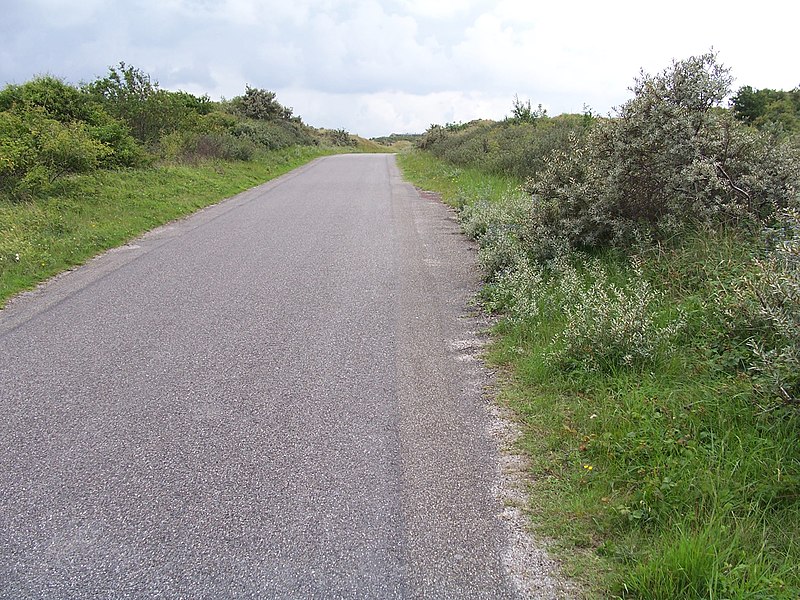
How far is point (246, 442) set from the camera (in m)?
3.62

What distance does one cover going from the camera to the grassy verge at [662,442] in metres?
2.46

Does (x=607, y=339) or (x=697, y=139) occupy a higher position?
(x=697, y=139)

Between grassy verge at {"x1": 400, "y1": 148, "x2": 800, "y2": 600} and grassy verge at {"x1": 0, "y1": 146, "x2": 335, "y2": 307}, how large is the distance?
5.86m

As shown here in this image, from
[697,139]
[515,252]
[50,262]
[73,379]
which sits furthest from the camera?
[50,262]

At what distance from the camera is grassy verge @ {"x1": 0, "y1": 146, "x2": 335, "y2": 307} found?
25.9 feet

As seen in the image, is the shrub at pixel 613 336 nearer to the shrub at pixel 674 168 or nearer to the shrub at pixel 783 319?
the shrub at pixel 783 319

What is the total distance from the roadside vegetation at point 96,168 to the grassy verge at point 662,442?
5.83 m

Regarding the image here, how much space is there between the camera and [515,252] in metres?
6.91

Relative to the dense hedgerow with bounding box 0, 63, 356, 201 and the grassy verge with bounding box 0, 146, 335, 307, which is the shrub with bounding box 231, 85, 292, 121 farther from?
the grassy verge with bounding box 0, 146, 335, 307

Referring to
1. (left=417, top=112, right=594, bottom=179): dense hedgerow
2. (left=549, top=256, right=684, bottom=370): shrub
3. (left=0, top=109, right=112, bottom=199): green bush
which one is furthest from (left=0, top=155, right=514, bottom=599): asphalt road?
(left=0, top=109, right=112, bottom=199): green bush

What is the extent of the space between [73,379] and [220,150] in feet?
65.8

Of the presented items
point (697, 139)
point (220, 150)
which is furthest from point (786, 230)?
point (220, 150)

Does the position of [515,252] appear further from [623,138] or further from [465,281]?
[623,138]

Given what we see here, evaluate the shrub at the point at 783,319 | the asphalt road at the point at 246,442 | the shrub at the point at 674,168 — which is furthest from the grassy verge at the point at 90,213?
the shrub at the point at 783,319
